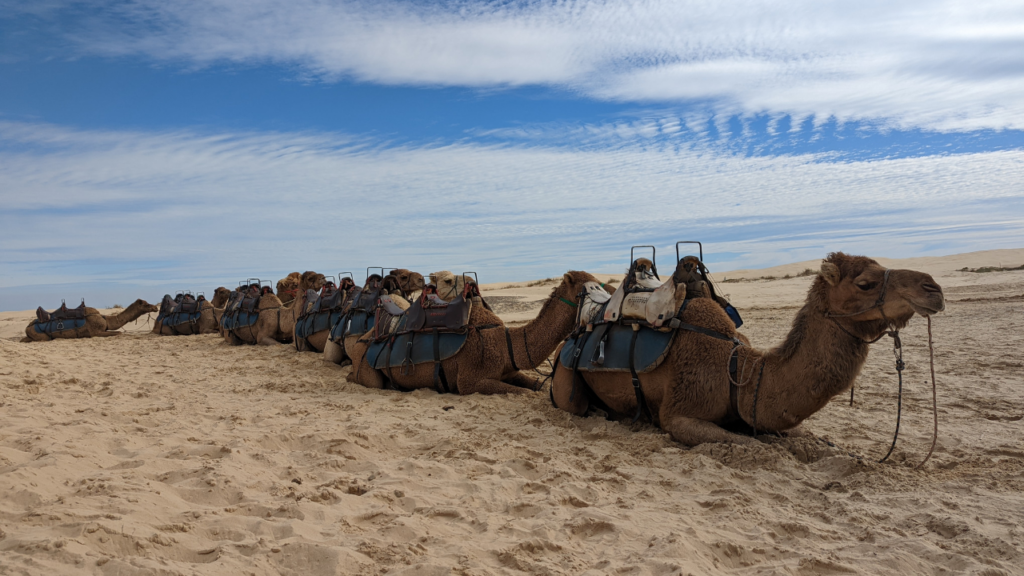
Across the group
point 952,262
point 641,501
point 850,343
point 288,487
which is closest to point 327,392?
point 288,487

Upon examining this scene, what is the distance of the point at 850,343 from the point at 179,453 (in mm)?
5258

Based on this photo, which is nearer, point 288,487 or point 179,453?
point 288,487

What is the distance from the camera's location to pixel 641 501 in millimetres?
4441

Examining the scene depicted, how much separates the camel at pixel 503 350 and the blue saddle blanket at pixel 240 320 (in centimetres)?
891

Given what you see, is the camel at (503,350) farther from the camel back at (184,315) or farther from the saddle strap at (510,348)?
the camel back at (184,315)

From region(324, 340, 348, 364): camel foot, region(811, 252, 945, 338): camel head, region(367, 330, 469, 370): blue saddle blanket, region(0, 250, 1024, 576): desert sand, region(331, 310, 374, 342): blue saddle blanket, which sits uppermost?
region(811, 252, 945, 338): camel head

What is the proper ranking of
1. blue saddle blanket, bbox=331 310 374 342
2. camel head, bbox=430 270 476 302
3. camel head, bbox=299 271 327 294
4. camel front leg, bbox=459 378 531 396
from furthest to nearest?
camel head, bbox=299 271 327 294, blue saddle blanket, bbox=331 310 374 342, camel head, bbox=430 270 476 302, camel front leg, bbox=459 378 531 396

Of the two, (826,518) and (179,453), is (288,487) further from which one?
(826,518)

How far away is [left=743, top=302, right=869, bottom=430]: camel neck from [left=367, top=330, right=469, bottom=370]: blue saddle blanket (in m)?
4.16

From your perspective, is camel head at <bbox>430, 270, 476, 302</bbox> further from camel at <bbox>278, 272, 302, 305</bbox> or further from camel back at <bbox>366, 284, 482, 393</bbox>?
camel at <bbox>278, 272, 302, 305</bbox>

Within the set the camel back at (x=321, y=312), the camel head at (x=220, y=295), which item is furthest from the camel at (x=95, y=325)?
the camel back at (x=321, y=312)

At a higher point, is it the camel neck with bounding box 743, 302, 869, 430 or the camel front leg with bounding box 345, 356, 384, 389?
the camel neck with bounding box 743, 302, 869, 430

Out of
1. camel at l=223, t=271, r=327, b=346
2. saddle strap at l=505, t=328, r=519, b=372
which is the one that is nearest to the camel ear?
saddle strap at l=505, t=328, r=519, b=372

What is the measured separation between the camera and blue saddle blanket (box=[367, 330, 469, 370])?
870 centimetres
